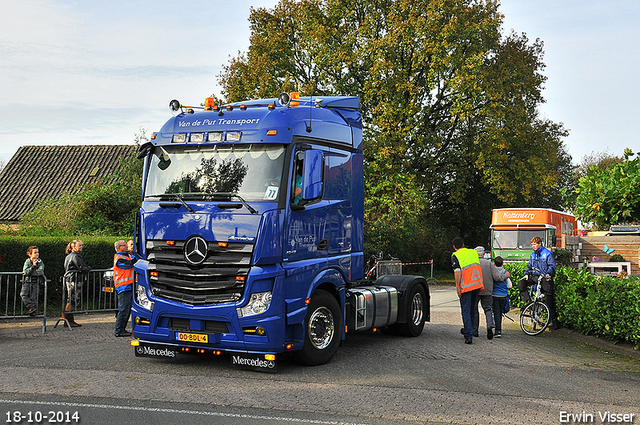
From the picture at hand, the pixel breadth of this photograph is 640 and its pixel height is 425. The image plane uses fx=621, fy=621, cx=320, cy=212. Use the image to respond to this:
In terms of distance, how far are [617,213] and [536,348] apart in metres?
4.85

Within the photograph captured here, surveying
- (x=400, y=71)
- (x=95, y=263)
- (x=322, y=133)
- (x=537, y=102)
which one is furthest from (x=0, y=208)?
(x=537, y=102)

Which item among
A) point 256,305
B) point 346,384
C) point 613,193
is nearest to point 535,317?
point 613,193

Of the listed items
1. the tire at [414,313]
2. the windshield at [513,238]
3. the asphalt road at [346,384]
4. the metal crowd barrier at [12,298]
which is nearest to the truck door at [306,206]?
the asphalt road at [346,384]

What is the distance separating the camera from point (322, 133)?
30.6ft

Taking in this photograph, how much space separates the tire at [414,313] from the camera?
37.8 ft

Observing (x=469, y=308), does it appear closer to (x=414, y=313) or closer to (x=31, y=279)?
(x=414, y=313)

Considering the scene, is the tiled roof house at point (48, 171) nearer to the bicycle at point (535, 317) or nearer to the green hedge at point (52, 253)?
the green hedge at point (52, 253)

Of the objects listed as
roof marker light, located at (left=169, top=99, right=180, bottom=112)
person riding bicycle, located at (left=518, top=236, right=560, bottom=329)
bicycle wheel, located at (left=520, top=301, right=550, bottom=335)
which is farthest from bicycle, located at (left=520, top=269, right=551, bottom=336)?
roof marker light, located at (left=169, top=99, right=180, bottom=112)

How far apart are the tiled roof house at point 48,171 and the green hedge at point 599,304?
22417 mm

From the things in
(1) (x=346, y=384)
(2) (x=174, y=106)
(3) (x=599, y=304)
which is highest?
(2) (x=174, y=106)

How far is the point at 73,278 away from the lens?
12867 millimetres

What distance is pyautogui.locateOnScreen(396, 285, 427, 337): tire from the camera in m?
11.5

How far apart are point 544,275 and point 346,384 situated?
6.50 metres

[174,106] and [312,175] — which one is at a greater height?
[174,106]
